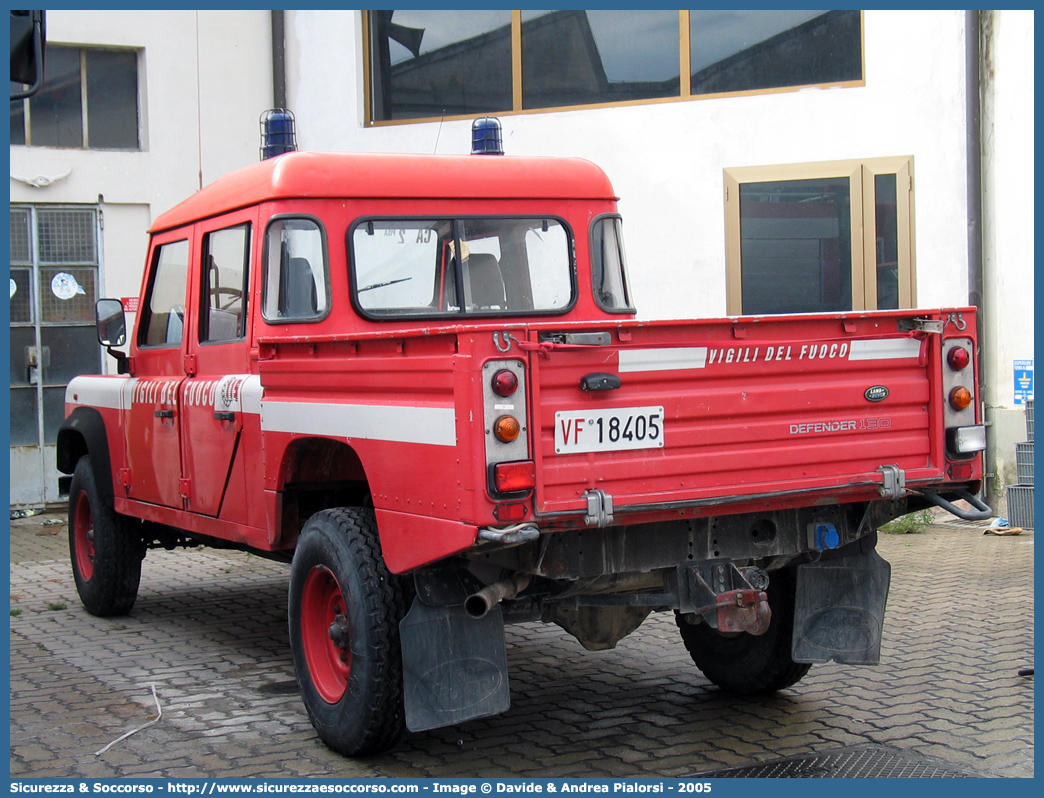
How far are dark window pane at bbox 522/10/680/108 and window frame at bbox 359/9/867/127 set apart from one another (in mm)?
54

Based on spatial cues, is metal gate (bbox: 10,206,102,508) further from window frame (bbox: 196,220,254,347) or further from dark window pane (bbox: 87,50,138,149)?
window frame (bbox: 196,220,254,347)

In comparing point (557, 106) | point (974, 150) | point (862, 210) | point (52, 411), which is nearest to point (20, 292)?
point (52, 411)

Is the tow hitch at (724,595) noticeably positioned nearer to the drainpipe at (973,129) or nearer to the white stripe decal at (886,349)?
the white stripe decal at (886,349)

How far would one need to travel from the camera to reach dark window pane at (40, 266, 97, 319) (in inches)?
454

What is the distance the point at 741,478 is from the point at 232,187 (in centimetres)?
312

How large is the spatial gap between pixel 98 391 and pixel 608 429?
4538 mm

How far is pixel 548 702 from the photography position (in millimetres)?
5340

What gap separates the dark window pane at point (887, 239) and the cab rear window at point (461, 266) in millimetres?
5342

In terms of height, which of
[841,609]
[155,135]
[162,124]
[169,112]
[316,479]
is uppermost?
[169,112]

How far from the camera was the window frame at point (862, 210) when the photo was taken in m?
10.4

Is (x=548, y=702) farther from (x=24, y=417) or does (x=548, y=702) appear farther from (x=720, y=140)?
(x=24, y=417)

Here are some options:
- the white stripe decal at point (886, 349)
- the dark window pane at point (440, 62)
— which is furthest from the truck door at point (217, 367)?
the dark window pane at point (440, 62)

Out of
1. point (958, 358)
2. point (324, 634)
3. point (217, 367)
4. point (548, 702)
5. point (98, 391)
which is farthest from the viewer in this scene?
point (98, 391)
